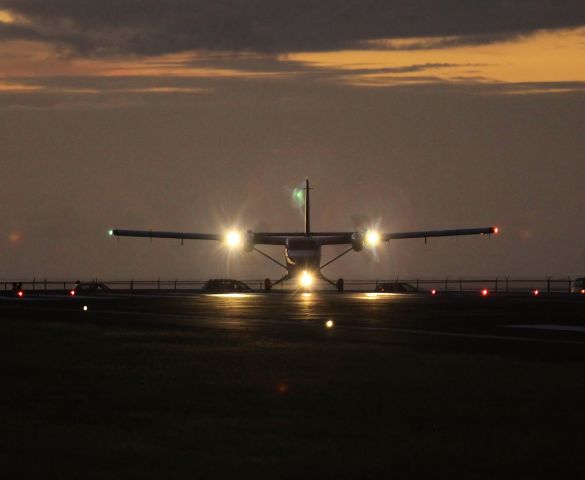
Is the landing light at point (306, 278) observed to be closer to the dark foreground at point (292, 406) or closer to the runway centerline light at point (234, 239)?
the runway centerline light at point (234, 239)

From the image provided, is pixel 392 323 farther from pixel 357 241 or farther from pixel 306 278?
pixel 357 241

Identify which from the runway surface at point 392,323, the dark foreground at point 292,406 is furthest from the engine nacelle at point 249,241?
the dark foreground at point 292,406

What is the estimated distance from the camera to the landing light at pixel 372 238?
89.3m

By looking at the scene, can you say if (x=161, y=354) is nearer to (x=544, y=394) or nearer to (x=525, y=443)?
(x=544, y=394)

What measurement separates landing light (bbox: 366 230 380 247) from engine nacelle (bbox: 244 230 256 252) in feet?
31.2

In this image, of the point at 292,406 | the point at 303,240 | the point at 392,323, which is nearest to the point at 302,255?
the point at 303,240

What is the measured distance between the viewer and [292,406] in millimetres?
13125

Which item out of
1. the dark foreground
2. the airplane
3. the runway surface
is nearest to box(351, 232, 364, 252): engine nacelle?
the airplane

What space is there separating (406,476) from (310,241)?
76047 millimetres

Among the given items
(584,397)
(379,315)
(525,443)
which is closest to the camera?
(525,443)

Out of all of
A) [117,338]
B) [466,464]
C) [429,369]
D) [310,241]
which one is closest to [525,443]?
[466,464]

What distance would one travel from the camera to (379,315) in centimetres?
3897

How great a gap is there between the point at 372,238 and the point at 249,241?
10.2 m

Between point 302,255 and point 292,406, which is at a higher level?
point 302,255
